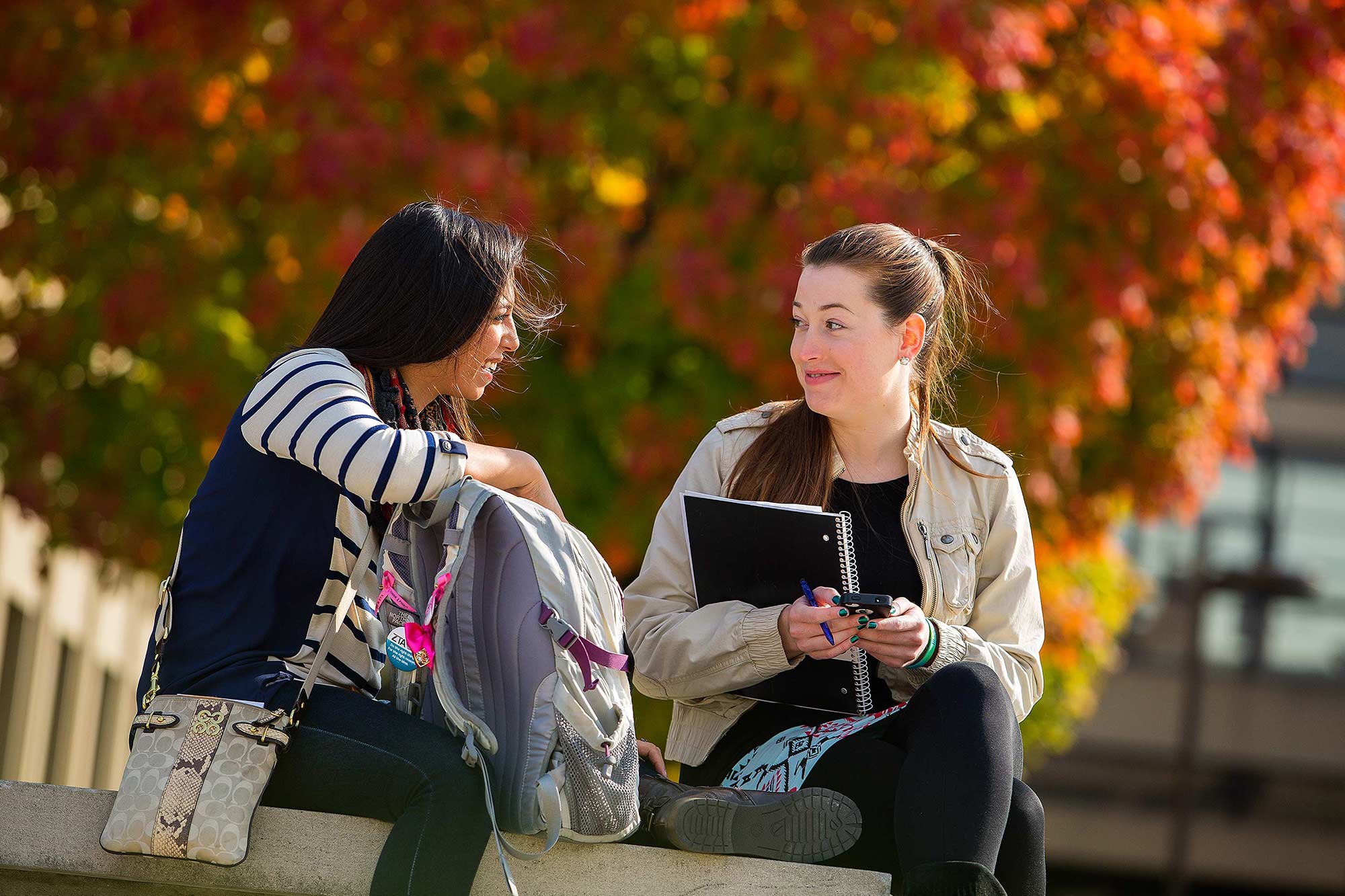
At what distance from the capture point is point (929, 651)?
3.34 m

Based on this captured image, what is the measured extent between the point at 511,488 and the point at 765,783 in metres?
0.78

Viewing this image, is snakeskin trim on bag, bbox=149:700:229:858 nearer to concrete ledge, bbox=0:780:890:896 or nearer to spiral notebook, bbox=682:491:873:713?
concrete ledge, bbox=0:780:890:896

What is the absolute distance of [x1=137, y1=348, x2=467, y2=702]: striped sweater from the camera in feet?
9.52

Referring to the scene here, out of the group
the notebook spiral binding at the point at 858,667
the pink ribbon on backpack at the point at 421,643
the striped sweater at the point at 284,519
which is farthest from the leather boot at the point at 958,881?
the striped sweater at the point at 284,519

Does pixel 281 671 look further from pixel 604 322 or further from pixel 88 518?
pixel 88 518

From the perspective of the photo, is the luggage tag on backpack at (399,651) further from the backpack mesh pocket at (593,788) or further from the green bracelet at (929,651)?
the green bracelet at (929,651)

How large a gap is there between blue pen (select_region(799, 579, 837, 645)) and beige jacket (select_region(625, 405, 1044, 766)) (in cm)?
6

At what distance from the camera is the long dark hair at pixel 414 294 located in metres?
3.18

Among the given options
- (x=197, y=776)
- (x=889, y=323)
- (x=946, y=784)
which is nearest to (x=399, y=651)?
(x=197, y=776)

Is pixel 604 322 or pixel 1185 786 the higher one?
pixel 604 322

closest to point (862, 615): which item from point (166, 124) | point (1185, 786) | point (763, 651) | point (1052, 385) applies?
point (763, 651)

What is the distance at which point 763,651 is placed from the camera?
3.34 metres

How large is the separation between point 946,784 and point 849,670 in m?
0.56

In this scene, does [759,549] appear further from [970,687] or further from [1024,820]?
[1024,820]
